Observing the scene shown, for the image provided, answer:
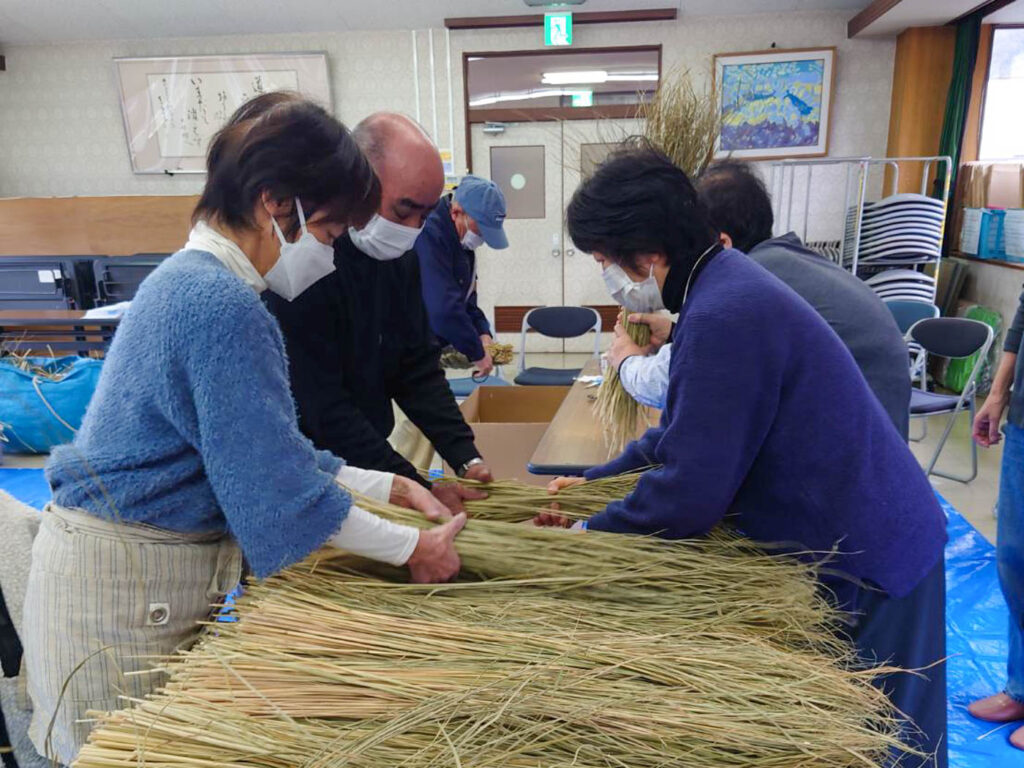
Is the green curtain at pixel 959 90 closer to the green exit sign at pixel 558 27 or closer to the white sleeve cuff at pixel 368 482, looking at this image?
the green exit sign at pixel 558 27

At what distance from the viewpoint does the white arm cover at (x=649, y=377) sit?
1.92 metres

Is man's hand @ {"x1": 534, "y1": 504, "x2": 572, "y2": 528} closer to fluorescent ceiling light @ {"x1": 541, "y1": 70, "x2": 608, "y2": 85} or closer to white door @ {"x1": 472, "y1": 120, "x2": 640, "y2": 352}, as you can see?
white door @ {"x1": 472, "y1": 120, "x2": 640, "y2": 352}

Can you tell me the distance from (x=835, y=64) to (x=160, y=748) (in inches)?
282

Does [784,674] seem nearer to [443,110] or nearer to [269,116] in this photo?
[269,116]

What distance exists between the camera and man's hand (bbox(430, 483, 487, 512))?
4.47 feet

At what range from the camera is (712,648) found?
865 mm

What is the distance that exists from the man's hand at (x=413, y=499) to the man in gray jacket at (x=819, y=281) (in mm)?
933

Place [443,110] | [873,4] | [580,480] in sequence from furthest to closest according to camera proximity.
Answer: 1. [443,110]
2. [873,4]
3. [580,480]

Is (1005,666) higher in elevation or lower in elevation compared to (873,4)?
lower

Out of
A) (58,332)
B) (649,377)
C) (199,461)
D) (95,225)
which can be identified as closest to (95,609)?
(199,461)

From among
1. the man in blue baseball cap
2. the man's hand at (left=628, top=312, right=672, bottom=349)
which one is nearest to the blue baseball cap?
the man in blue baseball cap

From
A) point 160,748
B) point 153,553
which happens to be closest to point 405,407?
point 153,553

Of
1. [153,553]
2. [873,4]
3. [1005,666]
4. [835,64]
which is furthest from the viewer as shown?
[835,64]

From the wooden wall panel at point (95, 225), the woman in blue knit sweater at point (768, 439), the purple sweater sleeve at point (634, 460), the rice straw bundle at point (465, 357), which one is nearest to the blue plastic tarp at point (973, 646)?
the woman in blue knit sweater at point (768, 439)
